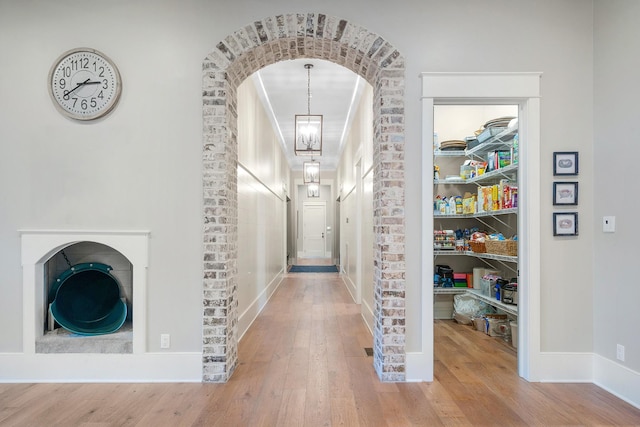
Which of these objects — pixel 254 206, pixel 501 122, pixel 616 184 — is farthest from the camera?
pixel 254 206

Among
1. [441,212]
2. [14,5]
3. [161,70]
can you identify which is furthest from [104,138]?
[441,212]

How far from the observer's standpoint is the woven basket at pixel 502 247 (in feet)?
11.3

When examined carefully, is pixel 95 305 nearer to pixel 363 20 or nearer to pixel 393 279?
pixel 393 279

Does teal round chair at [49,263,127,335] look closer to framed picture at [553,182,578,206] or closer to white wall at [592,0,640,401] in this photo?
framed picture at [553,182,578,206]

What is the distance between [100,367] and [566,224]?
3.62 meters

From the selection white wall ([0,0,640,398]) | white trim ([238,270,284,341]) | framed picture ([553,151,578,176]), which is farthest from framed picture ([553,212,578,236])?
white trim ([238,270,284,341])

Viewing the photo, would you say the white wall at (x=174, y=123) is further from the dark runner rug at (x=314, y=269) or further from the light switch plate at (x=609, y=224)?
the dark runner rug at (x=314, y=269)

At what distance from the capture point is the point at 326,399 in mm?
2439

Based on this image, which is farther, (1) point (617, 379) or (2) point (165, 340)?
(2) point (165, 340)

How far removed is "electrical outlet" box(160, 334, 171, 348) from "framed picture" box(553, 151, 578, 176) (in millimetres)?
3139

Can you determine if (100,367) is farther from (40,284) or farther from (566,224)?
(566,224)

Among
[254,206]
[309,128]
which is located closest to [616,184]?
[309,128]

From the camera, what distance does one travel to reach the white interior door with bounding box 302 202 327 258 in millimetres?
13711

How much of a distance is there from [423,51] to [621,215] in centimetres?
180
